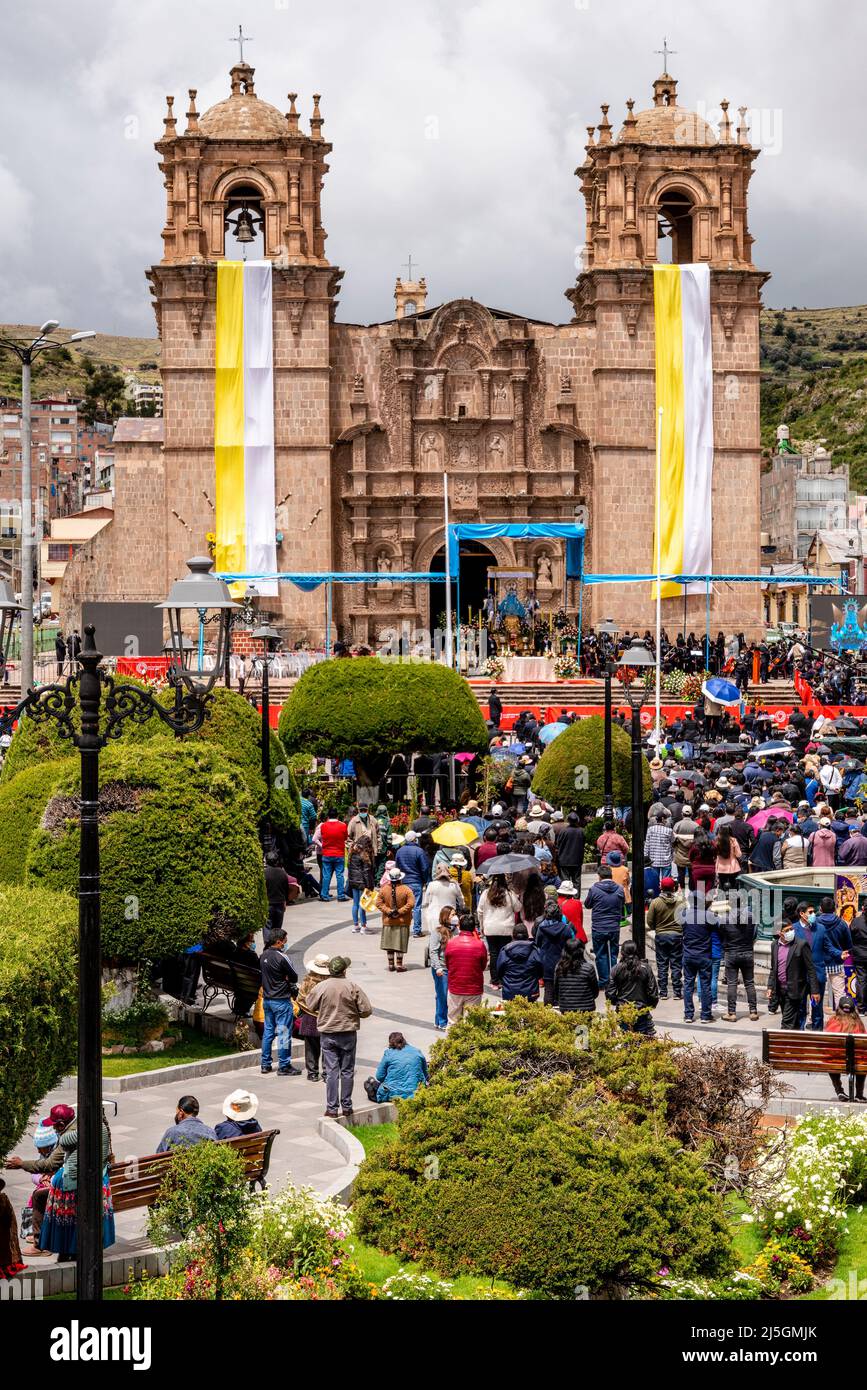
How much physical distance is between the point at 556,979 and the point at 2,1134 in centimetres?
541

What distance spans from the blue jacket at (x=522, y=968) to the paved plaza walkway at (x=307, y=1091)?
0.85 meters

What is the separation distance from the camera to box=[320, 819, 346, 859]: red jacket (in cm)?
2141

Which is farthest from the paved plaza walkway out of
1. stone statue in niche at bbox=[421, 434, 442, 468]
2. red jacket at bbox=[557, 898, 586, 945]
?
stone statue in niche at bbox=[421, 434, 442, 468]

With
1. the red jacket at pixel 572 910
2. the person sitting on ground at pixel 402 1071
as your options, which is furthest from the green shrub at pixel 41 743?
the person sitting on ground at pixel 402 1071

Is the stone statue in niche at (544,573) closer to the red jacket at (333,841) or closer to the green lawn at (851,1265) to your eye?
the red jacket at (333,841)

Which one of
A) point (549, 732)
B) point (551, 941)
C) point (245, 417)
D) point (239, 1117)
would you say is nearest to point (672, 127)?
point (245, 417)

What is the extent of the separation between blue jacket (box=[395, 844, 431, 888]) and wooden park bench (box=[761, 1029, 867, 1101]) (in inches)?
262

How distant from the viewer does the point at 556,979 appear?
530 inches

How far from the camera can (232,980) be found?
15211 mm

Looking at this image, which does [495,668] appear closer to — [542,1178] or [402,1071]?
[402,1071]

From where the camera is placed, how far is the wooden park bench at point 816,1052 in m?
12.3

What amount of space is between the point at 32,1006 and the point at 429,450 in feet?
126
